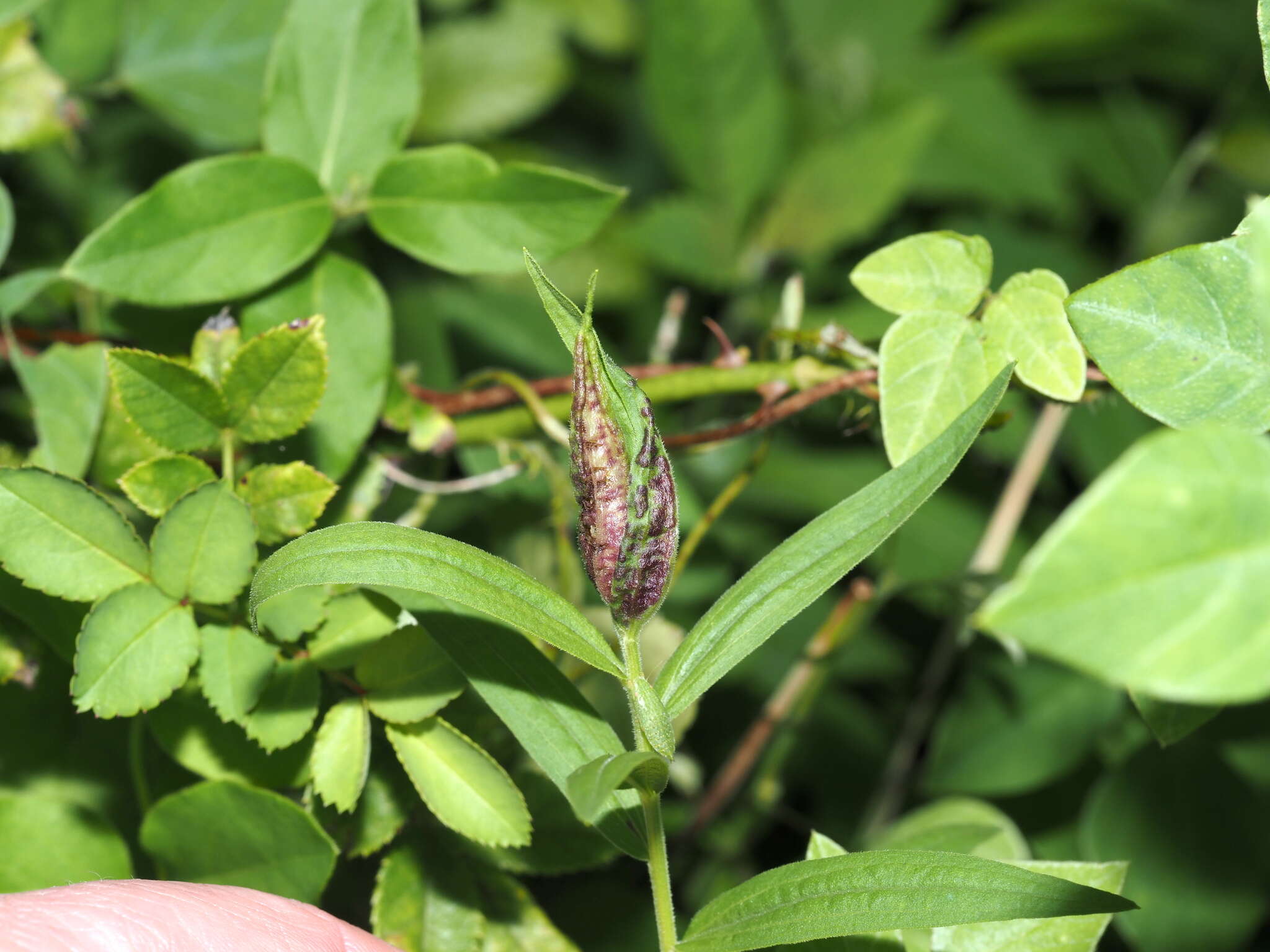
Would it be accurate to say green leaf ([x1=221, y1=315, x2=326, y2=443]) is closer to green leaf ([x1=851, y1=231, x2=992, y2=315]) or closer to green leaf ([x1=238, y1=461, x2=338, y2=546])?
green leaf ([x1=238, y1=461, x2=338, y2=546])

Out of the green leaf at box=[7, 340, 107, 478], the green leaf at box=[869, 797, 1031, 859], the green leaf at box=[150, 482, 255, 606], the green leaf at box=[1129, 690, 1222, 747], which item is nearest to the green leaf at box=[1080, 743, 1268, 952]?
the green leaf at box=[869, 797, 1031, 859]

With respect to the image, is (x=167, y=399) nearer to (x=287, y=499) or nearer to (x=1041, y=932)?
(x=287, y=499)

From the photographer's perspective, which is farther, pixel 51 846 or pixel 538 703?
pixel 51 846

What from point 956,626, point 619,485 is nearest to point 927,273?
point 619,485

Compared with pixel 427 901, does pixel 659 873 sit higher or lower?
higher

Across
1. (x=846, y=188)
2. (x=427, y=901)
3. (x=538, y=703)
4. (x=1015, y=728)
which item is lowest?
(x=1015, y=728)

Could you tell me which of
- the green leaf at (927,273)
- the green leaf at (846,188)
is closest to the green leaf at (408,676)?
the green leaf at (927,273)
